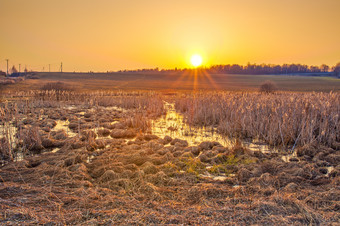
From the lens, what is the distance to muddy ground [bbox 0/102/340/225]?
3344mm

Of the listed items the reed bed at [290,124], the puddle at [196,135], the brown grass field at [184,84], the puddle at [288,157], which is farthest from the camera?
the brown grass field at [184,84]

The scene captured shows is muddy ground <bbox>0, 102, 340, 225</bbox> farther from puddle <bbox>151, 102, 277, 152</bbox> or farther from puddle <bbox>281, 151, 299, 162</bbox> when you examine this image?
puddle <bbox>151, 102, 277, 152</bbox>

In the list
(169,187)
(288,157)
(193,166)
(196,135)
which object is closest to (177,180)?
(169,187)

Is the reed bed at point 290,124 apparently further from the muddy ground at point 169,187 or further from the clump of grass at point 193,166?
the clump of grass at point 193,166

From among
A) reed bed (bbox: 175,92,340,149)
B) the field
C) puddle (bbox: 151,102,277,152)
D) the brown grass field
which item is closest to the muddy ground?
the field

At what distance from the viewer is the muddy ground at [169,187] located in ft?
11.0

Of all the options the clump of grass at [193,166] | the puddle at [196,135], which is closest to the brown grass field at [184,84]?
the puddle at [196,135]

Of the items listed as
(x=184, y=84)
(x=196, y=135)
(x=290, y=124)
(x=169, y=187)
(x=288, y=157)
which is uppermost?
(x=184, y=84)

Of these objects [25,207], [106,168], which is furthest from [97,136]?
[25,207]

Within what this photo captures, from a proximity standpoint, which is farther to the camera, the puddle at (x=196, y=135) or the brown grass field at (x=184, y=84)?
the brown grass field at (x=184, y=84)

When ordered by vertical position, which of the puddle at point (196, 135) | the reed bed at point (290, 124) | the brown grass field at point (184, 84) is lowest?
the puddle at point (196, 135)

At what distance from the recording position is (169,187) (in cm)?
443

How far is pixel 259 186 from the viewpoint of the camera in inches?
172

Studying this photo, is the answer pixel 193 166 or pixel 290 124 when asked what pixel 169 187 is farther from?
pixel 290 124
